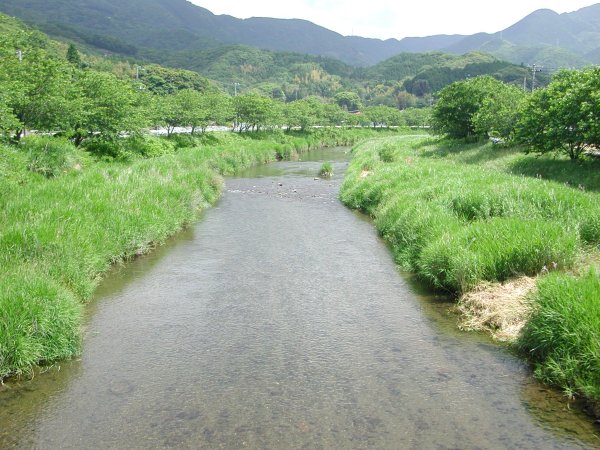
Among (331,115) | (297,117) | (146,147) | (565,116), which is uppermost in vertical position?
(331,115)

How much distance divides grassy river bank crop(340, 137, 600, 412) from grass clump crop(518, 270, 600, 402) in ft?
0.06

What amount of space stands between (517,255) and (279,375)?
677 cm

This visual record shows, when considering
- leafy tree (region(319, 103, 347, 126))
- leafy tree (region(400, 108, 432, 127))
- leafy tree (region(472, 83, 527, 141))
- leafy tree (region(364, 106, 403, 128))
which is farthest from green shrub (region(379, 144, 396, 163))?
leafy tree (region(400, 108, 432, 127))

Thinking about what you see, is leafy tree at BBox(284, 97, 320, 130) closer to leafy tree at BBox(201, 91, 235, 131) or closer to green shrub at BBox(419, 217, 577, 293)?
leafy tree at BBox(201, 91, 235, 131)

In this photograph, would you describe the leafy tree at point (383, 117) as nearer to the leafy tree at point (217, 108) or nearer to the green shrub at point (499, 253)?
the leafy tree at point (217, 108)

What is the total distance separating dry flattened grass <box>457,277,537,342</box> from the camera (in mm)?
10027

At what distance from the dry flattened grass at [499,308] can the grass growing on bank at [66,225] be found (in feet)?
28.0

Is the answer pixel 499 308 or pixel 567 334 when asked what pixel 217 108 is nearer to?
pixel 499 308

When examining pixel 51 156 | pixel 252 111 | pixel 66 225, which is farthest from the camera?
pixel 252 111

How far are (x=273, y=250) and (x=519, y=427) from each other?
11.2 meters

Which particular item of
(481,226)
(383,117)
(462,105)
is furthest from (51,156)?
(383,117)

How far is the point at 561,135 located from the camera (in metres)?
25.2

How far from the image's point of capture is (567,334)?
806 centimetres

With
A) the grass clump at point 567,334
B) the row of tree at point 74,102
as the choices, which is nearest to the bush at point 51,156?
the row of tree at point 74,102
